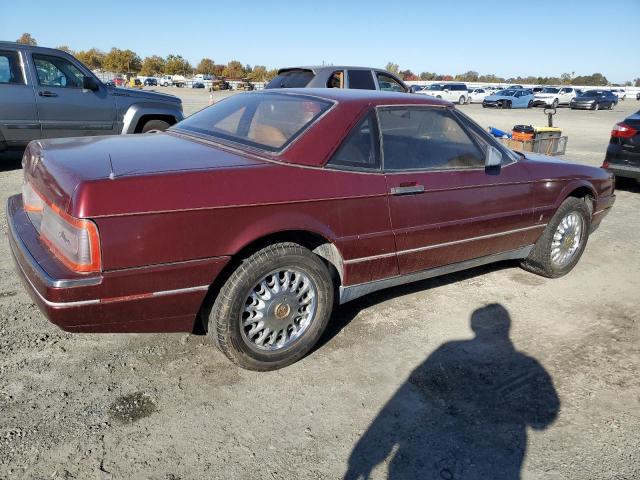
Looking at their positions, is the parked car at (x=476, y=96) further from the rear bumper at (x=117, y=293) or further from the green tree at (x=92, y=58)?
the green tree at (x=92, y=58)

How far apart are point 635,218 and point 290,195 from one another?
599 cm

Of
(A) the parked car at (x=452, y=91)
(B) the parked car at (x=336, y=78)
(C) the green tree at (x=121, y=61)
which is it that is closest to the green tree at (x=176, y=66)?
(C) the green tree at (x=121, y=61)

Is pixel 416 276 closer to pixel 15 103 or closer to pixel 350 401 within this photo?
pixel 350 401

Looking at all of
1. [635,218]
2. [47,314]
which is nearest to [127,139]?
[47,314]

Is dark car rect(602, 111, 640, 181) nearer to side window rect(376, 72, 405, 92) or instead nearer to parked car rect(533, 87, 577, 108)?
side window rect(376, 72, 405, 92)

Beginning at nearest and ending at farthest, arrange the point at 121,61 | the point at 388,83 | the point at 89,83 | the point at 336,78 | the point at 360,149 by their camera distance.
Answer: the point at 360,149, the point at 89,83, the point at 336,78, the point at 388,83, the point at 121,61

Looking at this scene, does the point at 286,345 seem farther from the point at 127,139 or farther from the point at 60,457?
the point at 127,139

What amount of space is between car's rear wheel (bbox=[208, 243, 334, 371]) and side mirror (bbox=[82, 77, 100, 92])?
6565 mm

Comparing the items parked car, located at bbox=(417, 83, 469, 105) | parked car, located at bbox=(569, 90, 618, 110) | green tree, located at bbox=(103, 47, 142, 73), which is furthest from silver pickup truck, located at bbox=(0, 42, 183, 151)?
green tree, located at bbox=(103, 47, 142, 73)

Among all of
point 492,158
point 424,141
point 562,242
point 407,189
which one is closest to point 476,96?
point 562,242

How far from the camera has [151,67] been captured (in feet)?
312

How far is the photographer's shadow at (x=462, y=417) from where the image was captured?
2244mm

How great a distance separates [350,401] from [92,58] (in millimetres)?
100841

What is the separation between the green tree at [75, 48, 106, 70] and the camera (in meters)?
86.6
